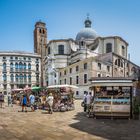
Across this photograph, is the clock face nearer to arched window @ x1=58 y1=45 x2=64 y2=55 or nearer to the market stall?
arched window @ x1=58 y1=45 x2=64 y2=55

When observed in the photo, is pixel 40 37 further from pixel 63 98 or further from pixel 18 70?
pixel 63 98

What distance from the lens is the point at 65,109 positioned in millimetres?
16922

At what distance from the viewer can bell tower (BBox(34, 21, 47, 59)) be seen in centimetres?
7650

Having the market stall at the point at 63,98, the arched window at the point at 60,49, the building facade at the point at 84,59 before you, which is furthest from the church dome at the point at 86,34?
the market stall at the point at 63,98

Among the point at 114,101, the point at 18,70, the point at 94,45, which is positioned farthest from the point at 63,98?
the point at 18,70

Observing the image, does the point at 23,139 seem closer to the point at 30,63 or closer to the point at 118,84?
the point at 118,84

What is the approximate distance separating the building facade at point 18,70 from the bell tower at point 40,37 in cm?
491

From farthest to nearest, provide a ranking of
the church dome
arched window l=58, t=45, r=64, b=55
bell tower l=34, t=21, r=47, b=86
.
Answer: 1. bell tower l=34, t=21, r=47, b=86
2. the church dome
3. arched window l=58, t=45, r=64, b=55

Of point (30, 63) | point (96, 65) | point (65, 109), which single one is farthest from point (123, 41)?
point (65, 109)

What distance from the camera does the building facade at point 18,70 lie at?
68875mm

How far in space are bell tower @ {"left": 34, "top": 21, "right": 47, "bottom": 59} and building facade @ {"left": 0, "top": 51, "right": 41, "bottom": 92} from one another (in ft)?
16.1

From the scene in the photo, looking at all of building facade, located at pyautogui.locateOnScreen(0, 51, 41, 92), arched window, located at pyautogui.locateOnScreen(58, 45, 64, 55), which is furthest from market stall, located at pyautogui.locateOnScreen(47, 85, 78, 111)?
building facade, located at pyautogui.locateOnScreen(0, 51, 41, 92)

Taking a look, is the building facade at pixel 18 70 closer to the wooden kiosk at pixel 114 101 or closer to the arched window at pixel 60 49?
the arched window at pixel 60 49

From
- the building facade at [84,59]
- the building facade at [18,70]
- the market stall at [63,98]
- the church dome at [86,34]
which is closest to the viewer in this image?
the market stall at [63,98]
